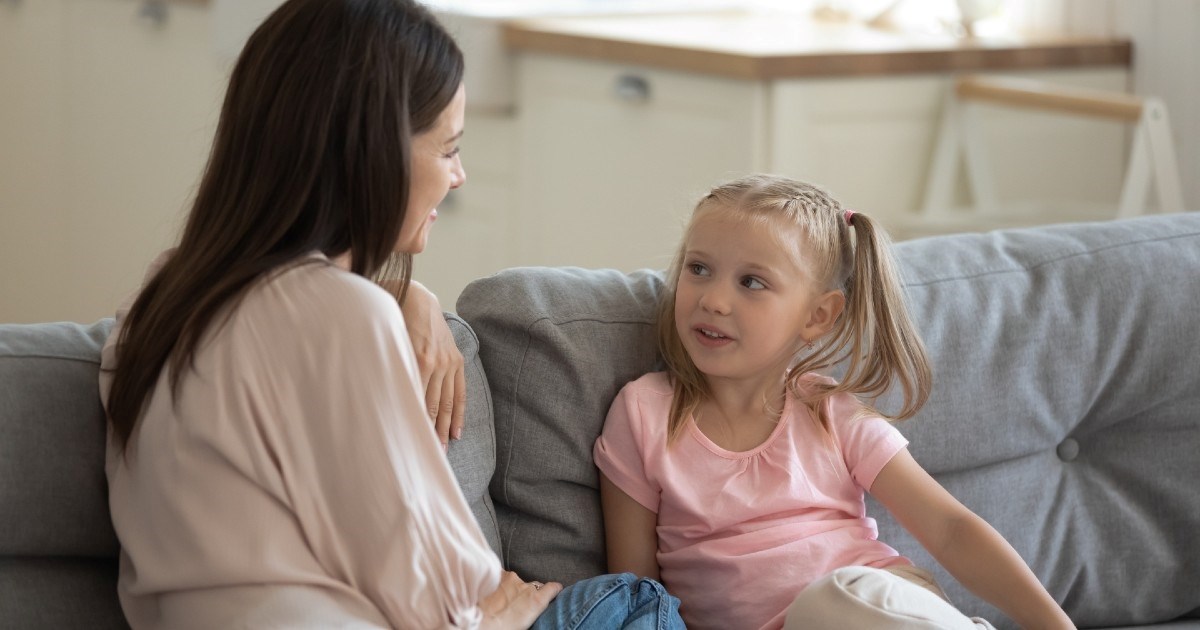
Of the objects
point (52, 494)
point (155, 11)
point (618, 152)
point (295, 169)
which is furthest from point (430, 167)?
point (155, 11)

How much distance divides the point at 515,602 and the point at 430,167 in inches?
17.9

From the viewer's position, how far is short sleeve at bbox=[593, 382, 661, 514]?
1.59 metres

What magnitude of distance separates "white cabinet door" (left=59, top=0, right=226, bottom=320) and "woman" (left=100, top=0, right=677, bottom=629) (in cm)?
270

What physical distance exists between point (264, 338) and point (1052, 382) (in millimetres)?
1022

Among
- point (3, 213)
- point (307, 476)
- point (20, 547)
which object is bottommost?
point (3, 213)

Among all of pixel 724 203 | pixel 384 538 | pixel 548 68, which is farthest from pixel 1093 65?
pixel 384 538

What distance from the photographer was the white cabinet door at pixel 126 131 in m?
4.03

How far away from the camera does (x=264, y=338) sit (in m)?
1.21

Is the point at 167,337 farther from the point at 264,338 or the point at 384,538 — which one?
the point at 384,538

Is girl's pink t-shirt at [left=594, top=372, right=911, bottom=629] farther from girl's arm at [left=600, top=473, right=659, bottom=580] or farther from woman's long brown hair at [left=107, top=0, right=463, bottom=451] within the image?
woman's long brown hair at [left=107, top=0, right=463, bottom=451]

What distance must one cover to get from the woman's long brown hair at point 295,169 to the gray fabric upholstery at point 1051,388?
0.35 m

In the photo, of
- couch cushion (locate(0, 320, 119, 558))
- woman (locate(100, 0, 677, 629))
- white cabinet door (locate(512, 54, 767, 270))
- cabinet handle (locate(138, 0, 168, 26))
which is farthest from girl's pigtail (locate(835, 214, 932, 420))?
cabinet handle (locate(138, 0, 168, 26))

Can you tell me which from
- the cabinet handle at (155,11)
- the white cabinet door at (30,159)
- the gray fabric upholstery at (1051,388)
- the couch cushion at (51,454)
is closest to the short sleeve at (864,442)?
the gray fabric upholstery at (1051,388)

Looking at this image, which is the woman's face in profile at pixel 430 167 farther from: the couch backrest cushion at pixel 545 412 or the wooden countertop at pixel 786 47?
the wooden countertop at pixel 786 47
